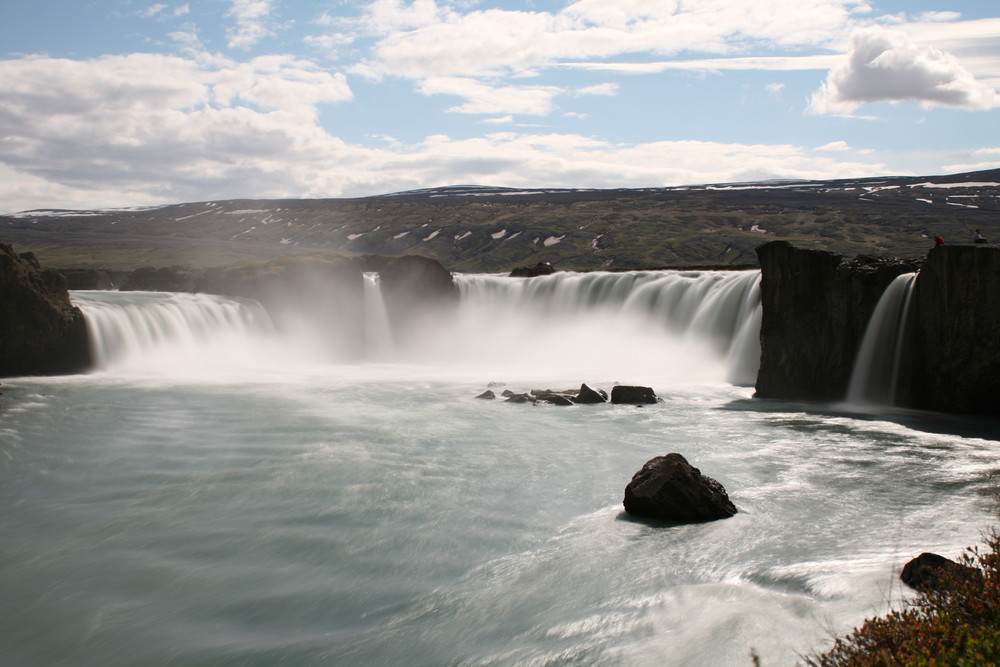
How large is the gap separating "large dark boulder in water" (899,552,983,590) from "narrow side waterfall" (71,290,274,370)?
35.3 m

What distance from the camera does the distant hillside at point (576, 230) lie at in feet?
401

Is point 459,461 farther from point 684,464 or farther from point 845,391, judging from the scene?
point 845,391

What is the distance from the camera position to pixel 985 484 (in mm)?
16375

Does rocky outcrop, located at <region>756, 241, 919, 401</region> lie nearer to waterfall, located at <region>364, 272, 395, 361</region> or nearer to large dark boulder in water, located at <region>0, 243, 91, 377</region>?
waterfall, located at <region>364, 272, 395, 361</region>

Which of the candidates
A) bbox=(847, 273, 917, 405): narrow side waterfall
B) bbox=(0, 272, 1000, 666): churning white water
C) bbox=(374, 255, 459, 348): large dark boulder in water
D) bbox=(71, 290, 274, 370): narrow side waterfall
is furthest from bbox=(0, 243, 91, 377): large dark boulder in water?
bbox=(847, 273, 917, 405): narrow side waterfall

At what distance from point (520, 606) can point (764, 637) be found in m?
3.39

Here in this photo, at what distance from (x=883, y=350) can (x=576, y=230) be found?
400 ft

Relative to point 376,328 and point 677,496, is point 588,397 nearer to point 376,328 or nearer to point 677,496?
point 677,496

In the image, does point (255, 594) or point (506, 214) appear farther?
point (506, 214)

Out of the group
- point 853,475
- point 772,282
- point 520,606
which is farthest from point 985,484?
point 772,282

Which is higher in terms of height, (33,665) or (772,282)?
(772,282)

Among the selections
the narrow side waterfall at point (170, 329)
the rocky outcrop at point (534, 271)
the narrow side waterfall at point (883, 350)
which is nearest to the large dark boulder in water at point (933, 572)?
the narrow side waterfall at point (883, 350)

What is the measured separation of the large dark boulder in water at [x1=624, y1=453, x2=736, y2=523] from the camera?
14.2 meters

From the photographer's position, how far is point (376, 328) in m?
47.7
